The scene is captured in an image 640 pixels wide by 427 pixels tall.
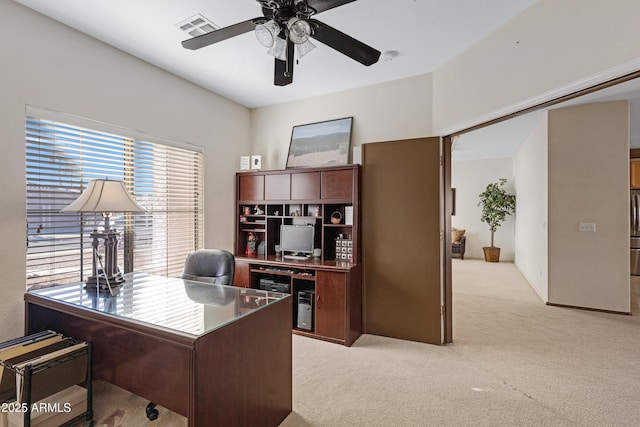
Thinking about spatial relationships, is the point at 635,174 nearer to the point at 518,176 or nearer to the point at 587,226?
the point at 518,176

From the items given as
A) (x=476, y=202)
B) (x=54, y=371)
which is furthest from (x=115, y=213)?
(x=476, y=202)

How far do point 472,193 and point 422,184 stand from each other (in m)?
5.88

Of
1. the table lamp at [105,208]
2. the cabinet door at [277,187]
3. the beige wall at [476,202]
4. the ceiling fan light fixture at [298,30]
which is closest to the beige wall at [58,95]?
the table lamp at [105,208]

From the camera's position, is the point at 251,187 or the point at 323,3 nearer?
the point at 323,3

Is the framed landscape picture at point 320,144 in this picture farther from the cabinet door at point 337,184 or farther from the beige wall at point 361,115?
→ the cabinet door at point 337,184

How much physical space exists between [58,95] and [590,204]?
603cm

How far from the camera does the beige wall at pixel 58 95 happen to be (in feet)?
7.06

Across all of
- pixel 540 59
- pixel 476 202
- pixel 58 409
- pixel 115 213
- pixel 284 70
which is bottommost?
pixel 58 409

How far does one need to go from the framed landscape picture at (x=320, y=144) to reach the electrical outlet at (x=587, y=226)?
11.0 ft

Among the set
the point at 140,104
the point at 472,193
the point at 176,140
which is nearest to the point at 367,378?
the point at 176,140

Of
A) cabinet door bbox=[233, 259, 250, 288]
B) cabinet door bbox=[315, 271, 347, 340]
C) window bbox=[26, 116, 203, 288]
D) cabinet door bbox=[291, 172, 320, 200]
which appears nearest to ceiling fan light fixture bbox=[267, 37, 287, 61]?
cabinet door bbox=[291, 172, 320, 200]

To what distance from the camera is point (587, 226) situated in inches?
160

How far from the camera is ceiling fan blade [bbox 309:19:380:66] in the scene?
1611 millimetres

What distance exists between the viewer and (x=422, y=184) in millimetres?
3096
